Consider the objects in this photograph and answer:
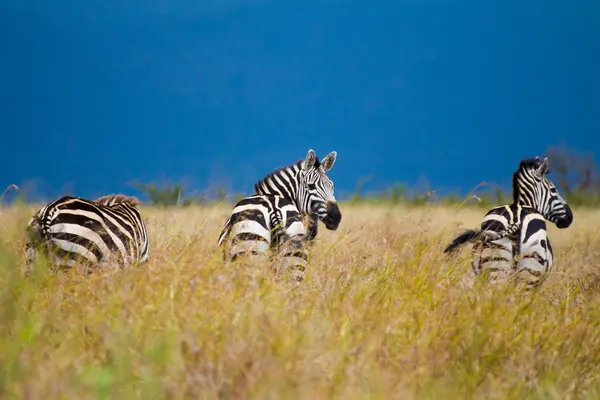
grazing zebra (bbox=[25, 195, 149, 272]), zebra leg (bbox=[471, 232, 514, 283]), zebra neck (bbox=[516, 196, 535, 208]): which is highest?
zebra neck (bbox=[516, 196, 535, 208])

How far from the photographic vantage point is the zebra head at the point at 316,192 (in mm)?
7273

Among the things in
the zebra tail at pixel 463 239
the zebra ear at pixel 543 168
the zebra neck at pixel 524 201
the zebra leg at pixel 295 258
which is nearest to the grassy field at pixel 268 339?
the zebra leg at pixel 295 258

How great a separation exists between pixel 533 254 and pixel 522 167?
4.32ft

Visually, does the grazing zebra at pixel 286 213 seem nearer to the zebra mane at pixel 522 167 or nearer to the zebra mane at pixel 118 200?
the zebra mane at pixel 118 200

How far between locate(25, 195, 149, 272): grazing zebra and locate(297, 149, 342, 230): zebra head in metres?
1.95

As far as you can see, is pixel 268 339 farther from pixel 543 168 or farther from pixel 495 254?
pixel 543 168

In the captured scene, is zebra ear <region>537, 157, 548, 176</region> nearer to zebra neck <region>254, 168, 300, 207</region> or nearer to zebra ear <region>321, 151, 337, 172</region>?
zebra ear <region>321, 151, 337, 172</region>

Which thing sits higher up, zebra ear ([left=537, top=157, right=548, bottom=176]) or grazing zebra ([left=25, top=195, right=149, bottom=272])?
zebra ear ([left=537, top=157, right=548, bottom=176])

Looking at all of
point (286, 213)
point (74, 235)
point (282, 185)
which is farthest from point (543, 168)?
point (74, 235)

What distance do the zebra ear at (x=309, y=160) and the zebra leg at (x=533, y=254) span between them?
98.1 inches

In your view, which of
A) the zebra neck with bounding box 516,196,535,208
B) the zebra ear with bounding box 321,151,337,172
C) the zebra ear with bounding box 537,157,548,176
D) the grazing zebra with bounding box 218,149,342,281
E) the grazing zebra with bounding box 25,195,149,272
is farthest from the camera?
the zebra ear with bounding box 537,157,548,176

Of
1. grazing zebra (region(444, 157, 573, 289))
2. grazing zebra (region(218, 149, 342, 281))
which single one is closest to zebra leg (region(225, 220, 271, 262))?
grazing zebra (region(218, 149, 342, 281))

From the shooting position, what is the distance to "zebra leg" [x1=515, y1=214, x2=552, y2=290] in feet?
25.1

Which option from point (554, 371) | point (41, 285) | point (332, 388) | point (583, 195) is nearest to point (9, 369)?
point (332, 388)
